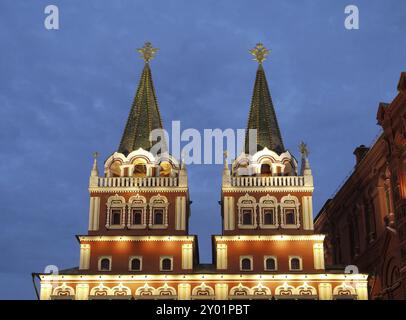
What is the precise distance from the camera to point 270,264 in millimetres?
45125

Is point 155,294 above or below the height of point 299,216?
below

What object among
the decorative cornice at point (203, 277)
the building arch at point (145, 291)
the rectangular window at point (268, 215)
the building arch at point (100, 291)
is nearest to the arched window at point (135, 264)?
the decorative cornice at point (203, 277)

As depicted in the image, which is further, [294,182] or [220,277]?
[294,182]

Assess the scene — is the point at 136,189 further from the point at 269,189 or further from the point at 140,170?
the point at 269,189

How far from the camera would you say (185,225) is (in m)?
46.2

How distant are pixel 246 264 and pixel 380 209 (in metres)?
10.8

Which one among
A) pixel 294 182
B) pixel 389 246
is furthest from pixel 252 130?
pixel 389 246

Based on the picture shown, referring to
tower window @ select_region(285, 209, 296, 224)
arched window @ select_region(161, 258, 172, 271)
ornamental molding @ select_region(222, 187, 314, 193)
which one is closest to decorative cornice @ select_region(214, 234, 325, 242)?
tower window @ select_region(285, 209, 296, 224)

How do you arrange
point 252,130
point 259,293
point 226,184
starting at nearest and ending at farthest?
point 259,293
point 226,184
point 252,130

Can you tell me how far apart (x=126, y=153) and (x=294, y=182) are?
12555 millimetres

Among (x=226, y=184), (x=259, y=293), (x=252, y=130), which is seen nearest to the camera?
(x=259, y=293)

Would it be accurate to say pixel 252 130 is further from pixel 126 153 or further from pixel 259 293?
pixel 259 293

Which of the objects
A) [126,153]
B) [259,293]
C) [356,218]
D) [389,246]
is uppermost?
[126,153]

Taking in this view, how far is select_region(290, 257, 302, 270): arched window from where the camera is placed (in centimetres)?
4500
